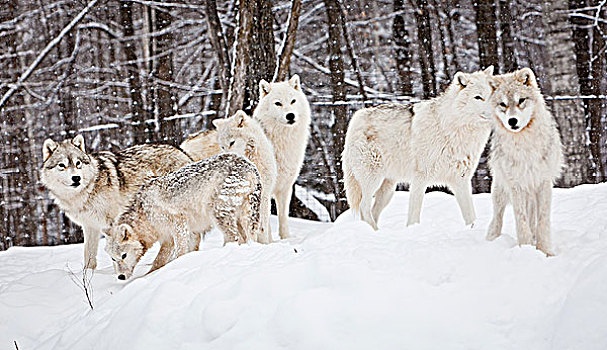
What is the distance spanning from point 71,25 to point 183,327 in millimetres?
9372

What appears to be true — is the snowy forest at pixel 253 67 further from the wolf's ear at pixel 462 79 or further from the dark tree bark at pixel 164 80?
the wolf's ear at pixel 462 79

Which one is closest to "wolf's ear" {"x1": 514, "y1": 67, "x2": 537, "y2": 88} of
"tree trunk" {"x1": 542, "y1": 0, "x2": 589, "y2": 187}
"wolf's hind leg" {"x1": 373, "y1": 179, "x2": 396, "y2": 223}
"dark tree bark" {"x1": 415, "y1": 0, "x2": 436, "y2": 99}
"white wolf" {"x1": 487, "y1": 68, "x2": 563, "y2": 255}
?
"white wolf" {"x1": 487, "y1": 68, "x2": 563, "y2": 255}

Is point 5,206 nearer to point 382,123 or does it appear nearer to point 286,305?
point 382,123

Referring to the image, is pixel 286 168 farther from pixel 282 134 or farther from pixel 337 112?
pixel 337 112

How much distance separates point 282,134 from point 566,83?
17.1 feet

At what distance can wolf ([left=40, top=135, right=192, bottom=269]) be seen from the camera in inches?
240

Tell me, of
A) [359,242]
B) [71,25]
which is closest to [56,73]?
[71,25]

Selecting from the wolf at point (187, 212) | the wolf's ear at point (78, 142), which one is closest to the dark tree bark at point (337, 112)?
the wolf at point (187, 212)

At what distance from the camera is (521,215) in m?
4.07

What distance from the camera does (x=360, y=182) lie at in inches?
255

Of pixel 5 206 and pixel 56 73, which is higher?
pixel 56 73

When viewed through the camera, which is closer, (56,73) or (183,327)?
(183,327)

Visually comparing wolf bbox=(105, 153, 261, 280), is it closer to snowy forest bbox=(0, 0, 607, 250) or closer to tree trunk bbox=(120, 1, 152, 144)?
snowy forest bbox=(0, 0, 607, 250)

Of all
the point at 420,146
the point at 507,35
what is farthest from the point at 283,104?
the point at 507,35
